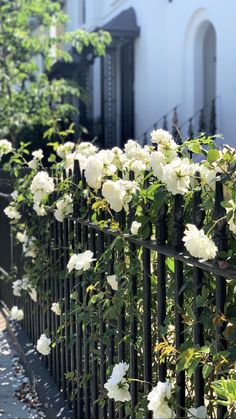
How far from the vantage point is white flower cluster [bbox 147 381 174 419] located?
6.91 ft

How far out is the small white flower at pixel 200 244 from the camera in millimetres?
1946

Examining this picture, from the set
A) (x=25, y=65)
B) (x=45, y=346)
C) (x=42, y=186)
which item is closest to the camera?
(x=42, y=186)

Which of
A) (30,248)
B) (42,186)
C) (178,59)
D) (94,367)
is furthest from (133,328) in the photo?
(178,59)

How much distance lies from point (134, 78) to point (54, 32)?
6.92ft

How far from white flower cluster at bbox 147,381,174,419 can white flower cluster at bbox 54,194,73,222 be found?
1.65 meters

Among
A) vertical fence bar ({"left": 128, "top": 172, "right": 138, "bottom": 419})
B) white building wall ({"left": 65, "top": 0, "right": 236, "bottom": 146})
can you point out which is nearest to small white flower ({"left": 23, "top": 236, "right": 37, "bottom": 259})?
vertical fence bar ({"left": 128, "top": 172, "right": 138, "bottom": 419})

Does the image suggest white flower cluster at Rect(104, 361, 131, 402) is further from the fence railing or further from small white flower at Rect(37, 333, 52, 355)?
small white flower at Rect(37, 333, 52, 355)

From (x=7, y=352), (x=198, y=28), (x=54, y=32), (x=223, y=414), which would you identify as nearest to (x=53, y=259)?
(x=7, y=352)

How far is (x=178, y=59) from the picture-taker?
38.4 ft

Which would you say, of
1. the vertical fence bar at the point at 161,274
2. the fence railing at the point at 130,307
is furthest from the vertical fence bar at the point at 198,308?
the vertical fence bar at the point at 161,274

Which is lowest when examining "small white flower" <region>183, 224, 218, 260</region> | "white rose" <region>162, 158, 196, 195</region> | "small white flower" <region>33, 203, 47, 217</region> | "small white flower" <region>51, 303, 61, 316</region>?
"small white flower" <region>51, 303, 61, 316</region>

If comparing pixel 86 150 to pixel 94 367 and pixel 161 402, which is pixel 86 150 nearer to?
pixel 94 367

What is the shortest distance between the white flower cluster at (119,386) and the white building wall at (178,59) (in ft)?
21.8

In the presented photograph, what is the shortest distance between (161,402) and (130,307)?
0.67 meters
